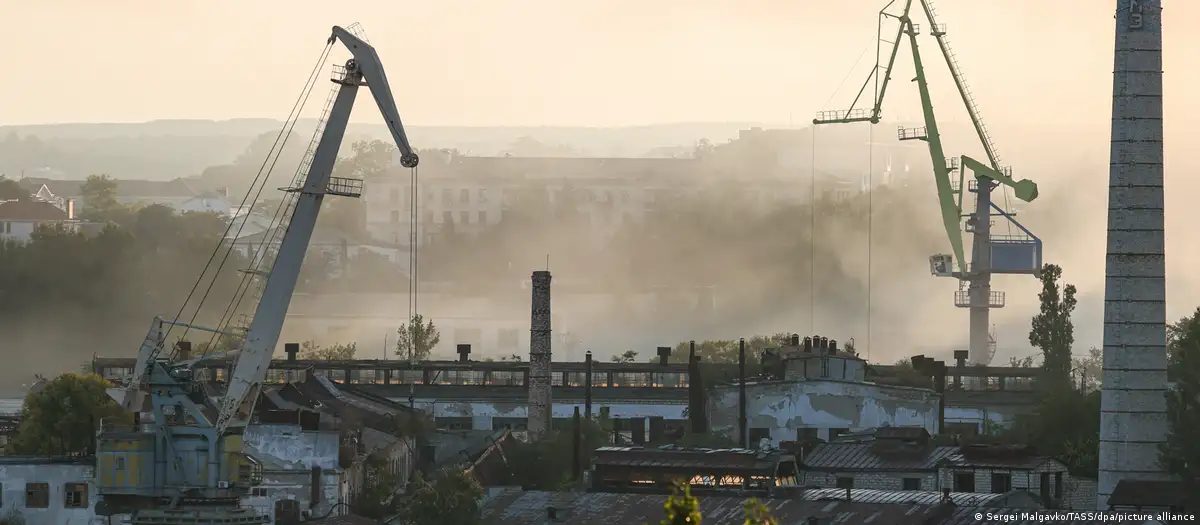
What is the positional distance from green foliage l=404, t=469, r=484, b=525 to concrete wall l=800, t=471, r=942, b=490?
1029 cm

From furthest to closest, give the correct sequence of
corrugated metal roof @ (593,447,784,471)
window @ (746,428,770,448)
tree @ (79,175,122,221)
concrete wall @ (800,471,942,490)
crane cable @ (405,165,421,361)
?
1. tree @ (79,175,122,221)
2. crane cable @ (405,165,421,361)
3. window @ (746,428,770,448)
4. concrete wall @ (800,471,942,490)
5. corrugated metal roof @ (593,447,784,471)

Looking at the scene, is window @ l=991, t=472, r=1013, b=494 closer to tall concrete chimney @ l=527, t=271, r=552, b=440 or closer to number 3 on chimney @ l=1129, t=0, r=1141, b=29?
number 3 on chimney @ l=1129, t=0, r=1141, b=29

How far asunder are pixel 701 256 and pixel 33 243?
133ft

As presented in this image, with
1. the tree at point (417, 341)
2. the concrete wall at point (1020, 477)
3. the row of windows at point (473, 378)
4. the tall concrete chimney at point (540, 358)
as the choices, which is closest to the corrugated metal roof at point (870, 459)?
the concrete wall at point (1020, 477)

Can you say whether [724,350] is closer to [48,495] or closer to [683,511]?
[48,495]

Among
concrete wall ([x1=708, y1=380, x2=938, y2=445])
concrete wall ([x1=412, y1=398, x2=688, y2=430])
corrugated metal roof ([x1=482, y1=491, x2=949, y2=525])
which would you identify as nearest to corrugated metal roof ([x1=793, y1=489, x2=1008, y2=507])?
corrugated metal roof ([x1=482, y1=491, x2=949, y2=525])

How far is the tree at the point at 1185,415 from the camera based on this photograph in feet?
204

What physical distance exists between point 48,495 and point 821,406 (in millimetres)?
31468

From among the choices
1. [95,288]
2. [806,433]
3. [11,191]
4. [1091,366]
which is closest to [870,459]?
[806,433]

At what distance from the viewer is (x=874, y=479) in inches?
2729

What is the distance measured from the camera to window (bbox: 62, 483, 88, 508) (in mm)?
66062

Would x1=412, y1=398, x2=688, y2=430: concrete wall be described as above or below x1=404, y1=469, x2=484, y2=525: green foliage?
above

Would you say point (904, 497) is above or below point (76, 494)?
above

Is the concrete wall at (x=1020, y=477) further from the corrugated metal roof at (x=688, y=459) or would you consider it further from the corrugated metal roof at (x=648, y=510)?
the corrugated metal roof at (x=648, y=510)
